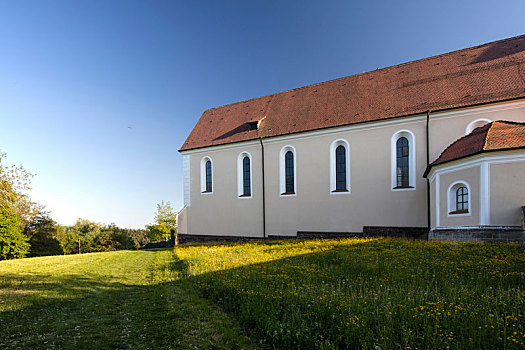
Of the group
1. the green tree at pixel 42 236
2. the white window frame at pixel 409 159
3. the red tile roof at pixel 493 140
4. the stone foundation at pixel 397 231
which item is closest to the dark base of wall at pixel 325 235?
the stone foundation at pixel 397 231

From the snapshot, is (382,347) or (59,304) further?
(59,304)

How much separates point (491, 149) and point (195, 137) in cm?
2050

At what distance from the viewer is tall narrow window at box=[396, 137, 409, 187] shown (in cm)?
1549

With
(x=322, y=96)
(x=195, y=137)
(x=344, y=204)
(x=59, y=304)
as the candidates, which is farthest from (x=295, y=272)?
(x=195, y=137)

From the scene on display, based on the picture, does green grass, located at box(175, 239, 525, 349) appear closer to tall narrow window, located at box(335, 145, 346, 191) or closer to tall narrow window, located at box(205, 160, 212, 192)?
tall narrow window, located at box(335, 145, 346, 191)

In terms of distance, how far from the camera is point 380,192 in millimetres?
15844

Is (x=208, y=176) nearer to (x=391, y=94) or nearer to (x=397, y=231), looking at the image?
(x=397, y=231)

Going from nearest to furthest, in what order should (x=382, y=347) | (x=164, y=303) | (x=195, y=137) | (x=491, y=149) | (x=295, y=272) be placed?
(x=382, y=347) → (x=164, y=303) → (x=295, y=272) → (x=491, y=149) → (x=195, y=137)

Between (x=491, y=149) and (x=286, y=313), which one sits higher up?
(x=491, y=149)

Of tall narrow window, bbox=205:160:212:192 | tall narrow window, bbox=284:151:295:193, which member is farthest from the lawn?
tall narrow window, bbox=205:160:212:192

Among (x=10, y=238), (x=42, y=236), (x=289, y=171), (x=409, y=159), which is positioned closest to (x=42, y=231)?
(x=42, y=236)

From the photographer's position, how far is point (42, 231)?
1473 inches

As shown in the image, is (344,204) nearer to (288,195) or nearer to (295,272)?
(288,195)

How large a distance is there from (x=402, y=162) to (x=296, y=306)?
13576 millimetres
